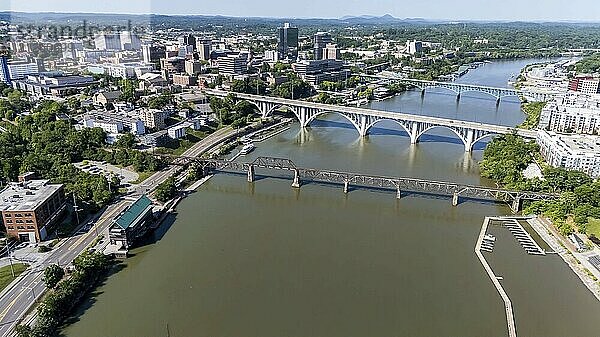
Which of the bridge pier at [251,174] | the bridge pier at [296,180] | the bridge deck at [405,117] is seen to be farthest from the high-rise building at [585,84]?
the bridge pier at [251,174]

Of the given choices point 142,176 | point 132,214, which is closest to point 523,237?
point 132,214

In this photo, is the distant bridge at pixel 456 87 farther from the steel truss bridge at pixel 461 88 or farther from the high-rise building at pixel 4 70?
the high-rise building at pixel 4 70

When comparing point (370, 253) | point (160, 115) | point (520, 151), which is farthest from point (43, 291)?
point (520, 151)

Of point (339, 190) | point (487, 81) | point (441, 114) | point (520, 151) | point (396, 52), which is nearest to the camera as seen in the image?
point (339, 190)

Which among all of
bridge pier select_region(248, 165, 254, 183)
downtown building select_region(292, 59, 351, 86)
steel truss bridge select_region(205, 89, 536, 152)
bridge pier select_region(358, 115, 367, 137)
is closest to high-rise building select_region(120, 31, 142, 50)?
steel truss bridge select_region(205, 89, 536, 152)

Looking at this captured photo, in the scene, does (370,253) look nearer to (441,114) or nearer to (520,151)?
(520,151)

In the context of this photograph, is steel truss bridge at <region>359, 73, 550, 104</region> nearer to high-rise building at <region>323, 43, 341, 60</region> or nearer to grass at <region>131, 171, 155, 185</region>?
high-rise building at <region>323, 43, 341, 60</region>
